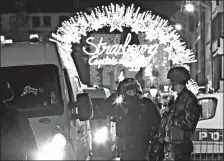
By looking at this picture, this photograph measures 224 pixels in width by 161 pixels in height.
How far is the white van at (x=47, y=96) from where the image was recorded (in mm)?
7863

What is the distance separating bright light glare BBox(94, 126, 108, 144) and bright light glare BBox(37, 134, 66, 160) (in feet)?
22.3

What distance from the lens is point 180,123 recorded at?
714cm

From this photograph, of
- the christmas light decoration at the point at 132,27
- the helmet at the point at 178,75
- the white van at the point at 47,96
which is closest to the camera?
the helmet at the point at 178,75

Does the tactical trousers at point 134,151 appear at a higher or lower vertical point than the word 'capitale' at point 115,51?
lower

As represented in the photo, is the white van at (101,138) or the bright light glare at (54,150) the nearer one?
the bright light glare at (54,150)

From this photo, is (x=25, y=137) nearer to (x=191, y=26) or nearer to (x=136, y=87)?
(x=136, y=87)

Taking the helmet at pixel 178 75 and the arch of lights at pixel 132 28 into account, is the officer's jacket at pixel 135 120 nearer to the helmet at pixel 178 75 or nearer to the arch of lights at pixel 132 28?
the helmet at pixel 178 75

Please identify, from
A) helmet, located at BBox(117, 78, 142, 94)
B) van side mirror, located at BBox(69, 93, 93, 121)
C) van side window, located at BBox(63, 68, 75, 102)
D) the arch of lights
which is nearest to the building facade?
the arch of lights

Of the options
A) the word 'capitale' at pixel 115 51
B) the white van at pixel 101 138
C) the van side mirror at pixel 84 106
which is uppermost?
the word 'capitale' at pixel 115 51

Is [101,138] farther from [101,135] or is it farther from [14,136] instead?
[14,136]

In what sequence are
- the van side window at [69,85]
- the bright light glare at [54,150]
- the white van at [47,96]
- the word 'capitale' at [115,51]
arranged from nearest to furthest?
the bright light glare at [54,150], the white van at [47,96], the van side window at [69,85], the word 'capitale' at [115,51]

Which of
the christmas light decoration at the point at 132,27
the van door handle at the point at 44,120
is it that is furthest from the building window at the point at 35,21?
the van door handle at the point at 44,120

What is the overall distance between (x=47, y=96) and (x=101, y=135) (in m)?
6.35

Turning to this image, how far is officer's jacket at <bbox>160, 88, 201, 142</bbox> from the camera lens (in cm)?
715
